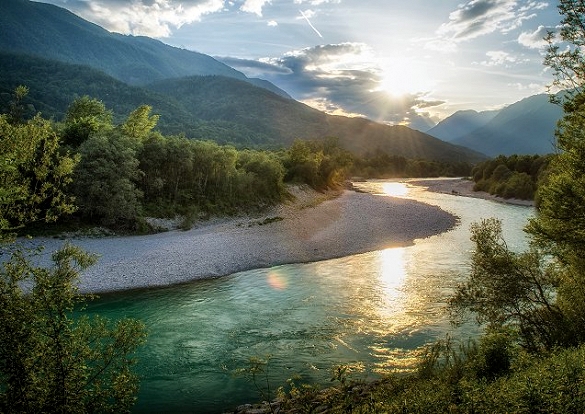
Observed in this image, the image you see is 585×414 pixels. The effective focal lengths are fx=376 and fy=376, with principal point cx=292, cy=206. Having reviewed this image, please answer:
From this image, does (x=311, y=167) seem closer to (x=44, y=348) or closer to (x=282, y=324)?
(x=282, y=324)

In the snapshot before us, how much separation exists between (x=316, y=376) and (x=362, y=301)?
9908 mm

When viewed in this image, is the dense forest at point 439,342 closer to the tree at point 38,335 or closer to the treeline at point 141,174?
the tree at point 38,335

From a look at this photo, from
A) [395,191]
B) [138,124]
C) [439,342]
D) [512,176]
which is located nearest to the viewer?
[439,342]

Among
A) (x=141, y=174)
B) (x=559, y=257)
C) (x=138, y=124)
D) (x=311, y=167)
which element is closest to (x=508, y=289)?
(x=559, y=257)

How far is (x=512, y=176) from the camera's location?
102 m

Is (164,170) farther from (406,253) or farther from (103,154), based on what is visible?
(406,253)

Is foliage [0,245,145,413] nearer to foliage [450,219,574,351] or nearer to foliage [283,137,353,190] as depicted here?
foliage [450,219,574,351]

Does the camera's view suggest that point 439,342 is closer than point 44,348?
No

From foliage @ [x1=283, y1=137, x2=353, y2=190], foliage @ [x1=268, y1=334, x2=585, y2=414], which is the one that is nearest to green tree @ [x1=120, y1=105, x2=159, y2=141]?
foliage @ [x1=283, y1=137, x2=353, y2=190]

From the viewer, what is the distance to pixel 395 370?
1606cm

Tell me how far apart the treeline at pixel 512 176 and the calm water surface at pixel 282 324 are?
239 ft

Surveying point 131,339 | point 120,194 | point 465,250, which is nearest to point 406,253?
point 465,250

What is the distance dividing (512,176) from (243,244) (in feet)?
297

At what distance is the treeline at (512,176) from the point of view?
93.8 metres
